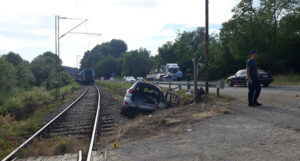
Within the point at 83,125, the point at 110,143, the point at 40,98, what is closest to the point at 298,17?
the point at 40,98

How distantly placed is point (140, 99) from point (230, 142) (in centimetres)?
798

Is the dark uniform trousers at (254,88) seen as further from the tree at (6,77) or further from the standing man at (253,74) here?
the tree at (6,77)

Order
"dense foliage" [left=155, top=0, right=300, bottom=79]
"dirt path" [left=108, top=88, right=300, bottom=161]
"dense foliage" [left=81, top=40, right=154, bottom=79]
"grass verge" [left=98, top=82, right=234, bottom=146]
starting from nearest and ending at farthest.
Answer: "dirt path" [left=108, top=88, right=300, bottom=161], "grass verge" [left=98, top=82, right=234, bottom=146], "dense foliage" [left=155, top=0, right=300, bottom=79], "dense foliage" [left=81, top=40, right=154, bottom=79]

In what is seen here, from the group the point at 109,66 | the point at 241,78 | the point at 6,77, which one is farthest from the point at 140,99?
the point at 109,66

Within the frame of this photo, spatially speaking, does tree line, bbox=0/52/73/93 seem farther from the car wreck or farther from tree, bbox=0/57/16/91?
the car wreck

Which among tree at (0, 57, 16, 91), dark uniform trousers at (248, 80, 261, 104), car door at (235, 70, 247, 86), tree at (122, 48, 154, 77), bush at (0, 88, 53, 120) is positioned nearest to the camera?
dark uniform trousers at (248, 80, 261, 104)

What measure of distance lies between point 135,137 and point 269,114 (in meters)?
4.13

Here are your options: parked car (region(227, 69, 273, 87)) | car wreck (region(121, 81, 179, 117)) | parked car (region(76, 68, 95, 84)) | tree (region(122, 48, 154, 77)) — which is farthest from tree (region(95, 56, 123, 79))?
car wreck (region(121, 81, 179, 117))

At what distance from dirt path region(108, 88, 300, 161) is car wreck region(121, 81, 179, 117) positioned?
15.0 feet

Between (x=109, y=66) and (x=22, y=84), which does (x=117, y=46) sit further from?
(x=22, y=84)

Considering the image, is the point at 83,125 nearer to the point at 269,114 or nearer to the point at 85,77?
the point at 269,114

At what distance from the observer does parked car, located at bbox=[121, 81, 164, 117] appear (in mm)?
15781

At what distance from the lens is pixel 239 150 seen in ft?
24.2

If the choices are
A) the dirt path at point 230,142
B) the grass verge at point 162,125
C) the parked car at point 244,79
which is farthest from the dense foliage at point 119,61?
the dirt path at point 230,142
